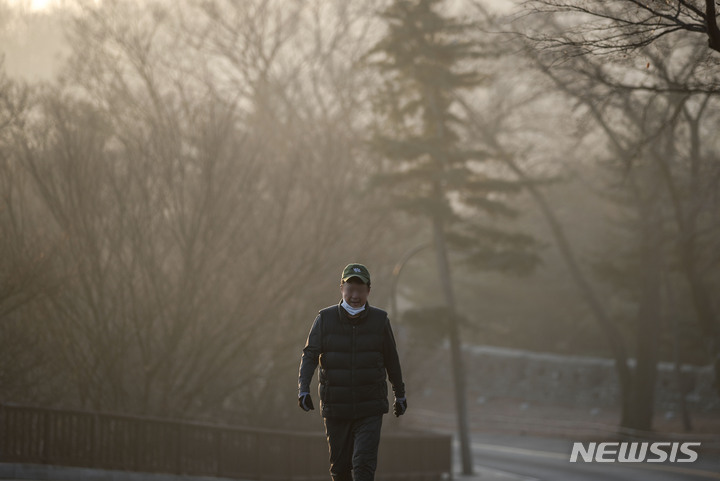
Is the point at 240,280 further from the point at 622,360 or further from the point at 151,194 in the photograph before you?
the point at 622,360

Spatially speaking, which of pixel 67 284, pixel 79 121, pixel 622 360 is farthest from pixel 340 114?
pixel 67 284

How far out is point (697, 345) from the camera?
45344 millimetres

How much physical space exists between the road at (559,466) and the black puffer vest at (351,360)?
1847cm

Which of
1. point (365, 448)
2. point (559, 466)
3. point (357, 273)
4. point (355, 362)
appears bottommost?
point (365, 448)

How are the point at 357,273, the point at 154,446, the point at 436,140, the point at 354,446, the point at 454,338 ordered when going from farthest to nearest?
the point at 454,338
the point at 436,140
the point at 154,446
the point at 354,446
the point at 357,273

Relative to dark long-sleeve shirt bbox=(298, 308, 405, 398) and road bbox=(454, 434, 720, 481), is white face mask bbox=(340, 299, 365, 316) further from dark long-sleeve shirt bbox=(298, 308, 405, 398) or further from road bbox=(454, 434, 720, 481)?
road bbox=(454, 434, 720, 481)

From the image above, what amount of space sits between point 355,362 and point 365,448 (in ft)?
2.28

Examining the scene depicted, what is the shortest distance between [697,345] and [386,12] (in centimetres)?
2573

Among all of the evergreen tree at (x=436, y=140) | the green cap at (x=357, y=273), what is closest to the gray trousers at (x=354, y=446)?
the green cap at (x=357, y=273)

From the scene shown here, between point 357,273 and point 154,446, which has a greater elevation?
point 357,273

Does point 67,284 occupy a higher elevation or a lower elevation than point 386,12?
lower

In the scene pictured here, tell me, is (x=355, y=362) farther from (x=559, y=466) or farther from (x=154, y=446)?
(x=559, y=466)

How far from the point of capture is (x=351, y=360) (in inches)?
296

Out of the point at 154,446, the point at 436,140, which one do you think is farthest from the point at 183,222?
the point at 436,140
